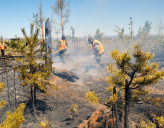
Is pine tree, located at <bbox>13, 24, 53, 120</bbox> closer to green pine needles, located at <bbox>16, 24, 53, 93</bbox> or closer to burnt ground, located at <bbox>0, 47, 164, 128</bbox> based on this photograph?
green pine needles, located at <bbox>16, 24, 53, 93</bbox>

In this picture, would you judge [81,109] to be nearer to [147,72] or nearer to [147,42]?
[147,72]

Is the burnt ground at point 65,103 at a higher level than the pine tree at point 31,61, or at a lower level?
lower

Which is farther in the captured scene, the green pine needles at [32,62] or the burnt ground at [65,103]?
the burnt ground at [65,103]

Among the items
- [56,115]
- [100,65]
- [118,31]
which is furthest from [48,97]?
[118,31]

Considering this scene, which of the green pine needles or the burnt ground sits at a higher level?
the green pine needles

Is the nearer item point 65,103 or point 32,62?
point 32,62

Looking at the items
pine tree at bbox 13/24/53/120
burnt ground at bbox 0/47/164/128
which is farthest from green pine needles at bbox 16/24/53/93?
burnt ground at bbox 0/47/164/128

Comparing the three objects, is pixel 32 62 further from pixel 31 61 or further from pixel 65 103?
pixel 65 103

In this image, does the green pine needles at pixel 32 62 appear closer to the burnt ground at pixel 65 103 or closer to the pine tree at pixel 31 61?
the pine tree at pixel 31 61

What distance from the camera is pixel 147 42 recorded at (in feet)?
121

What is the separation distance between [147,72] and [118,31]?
116 feet

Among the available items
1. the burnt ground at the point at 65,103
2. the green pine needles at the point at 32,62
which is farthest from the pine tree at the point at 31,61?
the burnt ground at the point at 65,103

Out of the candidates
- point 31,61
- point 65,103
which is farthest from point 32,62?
point 65,103

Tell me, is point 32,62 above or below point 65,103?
above
